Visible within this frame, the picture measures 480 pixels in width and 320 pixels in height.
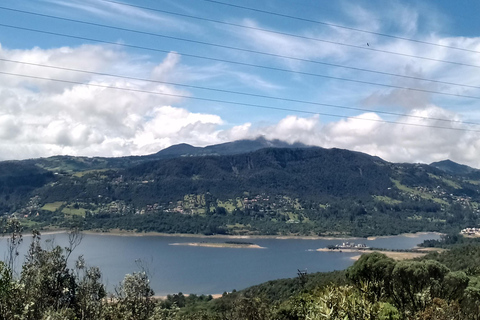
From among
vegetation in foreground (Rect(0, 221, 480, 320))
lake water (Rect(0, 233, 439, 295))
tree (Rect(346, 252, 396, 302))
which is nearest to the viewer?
vegetation in foreground (Rect(0, 221, 480, 320))

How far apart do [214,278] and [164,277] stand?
1365 centimetres

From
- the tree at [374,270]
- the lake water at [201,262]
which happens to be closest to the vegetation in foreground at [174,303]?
the tree at [374,270]

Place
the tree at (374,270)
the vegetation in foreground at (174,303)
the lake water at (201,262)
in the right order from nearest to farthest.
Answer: the vegetation in foreground at (174,303) → the tree at (374,270) → the lake water at (201,262)

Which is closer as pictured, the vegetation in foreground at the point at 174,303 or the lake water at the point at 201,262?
the vegetation in foreground at the point at 174,303

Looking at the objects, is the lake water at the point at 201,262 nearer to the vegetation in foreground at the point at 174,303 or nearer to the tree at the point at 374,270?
the tree at the point at 374,270

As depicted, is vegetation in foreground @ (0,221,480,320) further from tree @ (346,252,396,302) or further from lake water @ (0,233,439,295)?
lake water @ (0,233,439,295)

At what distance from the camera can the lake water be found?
10769 cm

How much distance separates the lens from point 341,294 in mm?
16391

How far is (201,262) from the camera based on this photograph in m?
140

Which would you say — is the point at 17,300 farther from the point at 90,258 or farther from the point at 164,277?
the point at 90,258

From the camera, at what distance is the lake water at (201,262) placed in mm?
107688

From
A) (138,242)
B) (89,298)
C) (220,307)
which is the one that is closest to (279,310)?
(89,298)

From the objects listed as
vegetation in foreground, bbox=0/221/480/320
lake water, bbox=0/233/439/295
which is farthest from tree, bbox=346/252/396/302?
lake water, bbox=0/233/439/295

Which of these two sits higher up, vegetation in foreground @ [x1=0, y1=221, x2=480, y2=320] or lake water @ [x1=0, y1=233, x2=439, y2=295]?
vegetation in foreground @ [x1=0, y1=221, x2=480, y2=320]
